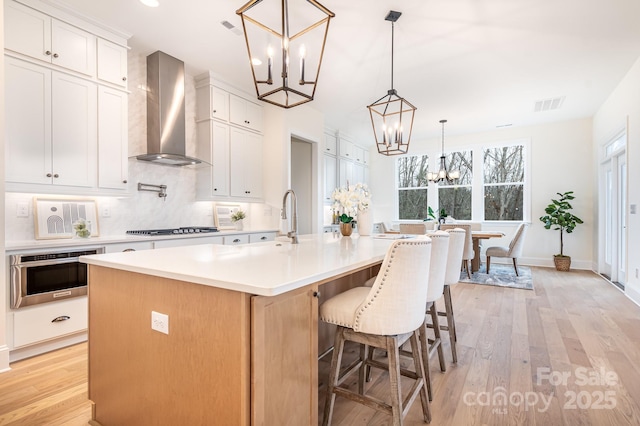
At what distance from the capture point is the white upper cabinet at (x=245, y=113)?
4.44 m

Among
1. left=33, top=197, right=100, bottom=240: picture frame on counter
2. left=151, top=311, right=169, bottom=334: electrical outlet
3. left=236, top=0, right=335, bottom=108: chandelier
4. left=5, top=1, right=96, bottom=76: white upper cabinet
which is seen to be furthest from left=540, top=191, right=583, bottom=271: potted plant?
left=5, top=1, right=96, bottom=76: white upper cabinet

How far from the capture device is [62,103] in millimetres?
2779

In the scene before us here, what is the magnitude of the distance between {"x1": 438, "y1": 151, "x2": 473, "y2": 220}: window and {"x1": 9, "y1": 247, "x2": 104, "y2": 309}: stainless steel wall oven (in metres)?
6.81

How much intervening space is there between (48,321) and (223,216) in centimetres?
234

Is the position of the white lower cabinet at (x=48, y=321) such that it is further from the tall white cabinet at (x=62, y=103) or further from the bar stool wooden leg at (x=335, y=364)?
the bar stool wooden leg at (x=335, y=364)

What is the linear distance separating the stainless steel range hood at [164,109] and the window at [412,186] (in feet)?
18.6

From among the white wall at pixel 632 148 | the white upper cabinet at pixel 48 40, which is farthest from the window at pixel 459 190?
the white upper cabinet at pixel 48 40

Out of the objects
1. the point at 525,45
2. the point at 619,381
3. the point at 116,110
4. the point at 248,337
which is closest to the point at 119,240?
the point at 116,110

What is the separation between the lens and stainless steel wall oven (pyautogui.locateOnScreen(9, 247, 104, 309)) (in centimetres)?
236

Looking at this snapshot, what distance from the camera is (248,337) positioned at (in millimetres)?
1053

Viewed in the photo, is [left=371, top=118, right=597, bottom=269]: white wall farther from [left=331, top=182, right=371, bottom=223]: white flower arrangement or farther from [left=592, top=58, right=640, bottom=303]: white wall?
[left=331, top=182, right=371, bottom=223]: white flower arrangement

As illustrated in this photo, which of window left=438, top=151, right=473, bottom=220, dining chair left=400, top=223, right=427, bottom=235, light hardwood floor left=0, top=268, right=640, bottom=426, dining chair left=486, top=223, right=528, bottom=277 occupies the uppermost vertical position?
window left=438, top=151, right=473, bottom=220

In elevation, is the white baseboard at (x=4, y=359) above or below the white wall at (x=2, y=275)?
below

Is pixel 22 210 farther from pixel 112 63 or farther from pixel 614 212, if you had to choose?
pixel 614 212
